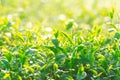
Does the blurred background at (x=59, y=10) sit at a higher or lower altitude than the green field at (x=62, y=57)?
higher

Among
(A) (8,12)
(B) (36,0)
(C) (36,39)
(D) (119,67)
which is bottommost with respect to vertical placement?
(D) (119,67)

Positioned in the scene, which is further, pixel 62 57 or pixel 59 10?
pixel 59 10

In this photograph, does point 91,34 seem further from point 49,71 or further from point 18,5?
point 18,5

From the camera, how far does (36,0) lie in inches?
325

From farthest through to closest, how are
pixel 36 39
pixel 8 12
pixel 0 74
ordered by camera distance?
pixel 8 12, pixel 36 39, pixel 0 74

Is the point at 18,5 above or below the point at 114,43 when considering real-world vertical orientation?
above

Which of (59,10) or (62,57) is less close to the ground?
(59,10)

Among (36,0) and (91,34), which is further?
(36,0)

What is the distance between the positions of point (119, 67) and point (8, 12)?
3636 mm

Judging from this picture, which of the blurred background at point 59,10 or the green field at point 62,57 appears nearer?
the green field at point 62,57

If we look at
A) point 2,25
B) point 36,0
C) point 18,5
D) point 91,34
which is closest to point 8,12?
point 18,5

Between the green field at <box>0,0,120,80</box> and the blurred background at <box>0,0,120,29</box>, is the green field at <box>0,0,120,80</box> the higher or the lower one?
the lower one

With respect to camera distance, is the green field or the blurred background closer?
the green field

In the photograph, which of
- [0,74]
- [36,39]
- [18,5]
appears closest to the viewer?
[0,74]
